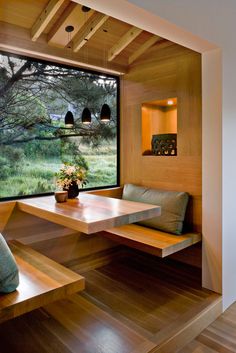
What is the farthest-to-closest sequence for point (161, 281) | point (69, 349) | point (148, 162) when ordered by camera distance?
point (148, 162) < point (161, 281) < point (69, 349)

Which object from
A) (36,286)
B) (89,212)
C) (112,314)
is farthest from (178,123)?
(36,286)

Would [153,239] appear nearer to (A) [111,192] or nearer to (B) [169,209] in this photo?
(B) [169,209]

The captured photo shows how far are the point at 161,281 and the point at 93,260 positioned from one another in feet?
2.86

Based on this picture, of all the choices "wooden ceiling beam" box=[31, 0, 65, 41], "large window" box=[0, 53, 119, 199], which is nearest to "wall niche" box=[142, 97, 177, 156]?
"large window" box=[0, 53, 119, 199]

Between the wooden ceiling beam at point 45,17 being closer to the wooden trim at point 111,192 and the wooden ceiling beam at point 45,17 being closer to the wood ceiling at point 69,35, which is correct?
the wood ceiling at point 69,35

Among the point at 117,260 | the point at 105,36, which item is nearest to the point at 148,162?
the point at 117,260

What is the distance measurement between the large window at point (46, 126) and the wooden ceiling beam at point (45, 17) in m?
0.29

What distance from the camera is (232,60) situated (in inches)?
106

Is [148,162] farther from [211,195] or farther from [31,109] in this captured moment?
[31,109]

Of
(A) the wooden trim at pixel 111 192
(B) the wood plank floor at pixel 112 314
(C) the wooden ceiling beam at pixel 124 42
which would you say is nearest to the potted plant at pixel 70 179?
(A) the wooden trim at pixel 111 192

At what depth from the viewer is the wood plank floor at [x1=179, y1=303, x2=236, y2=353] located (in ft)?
7.18

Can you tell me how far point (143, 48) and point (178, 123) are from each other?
3.43 ft

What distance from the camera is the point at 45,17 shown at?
2.74 m

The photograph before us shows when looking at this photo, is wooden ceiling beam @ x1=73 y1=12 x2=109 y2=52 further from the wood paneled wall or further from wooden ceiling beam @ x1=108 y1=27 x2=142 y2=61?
the wood paneled wall
